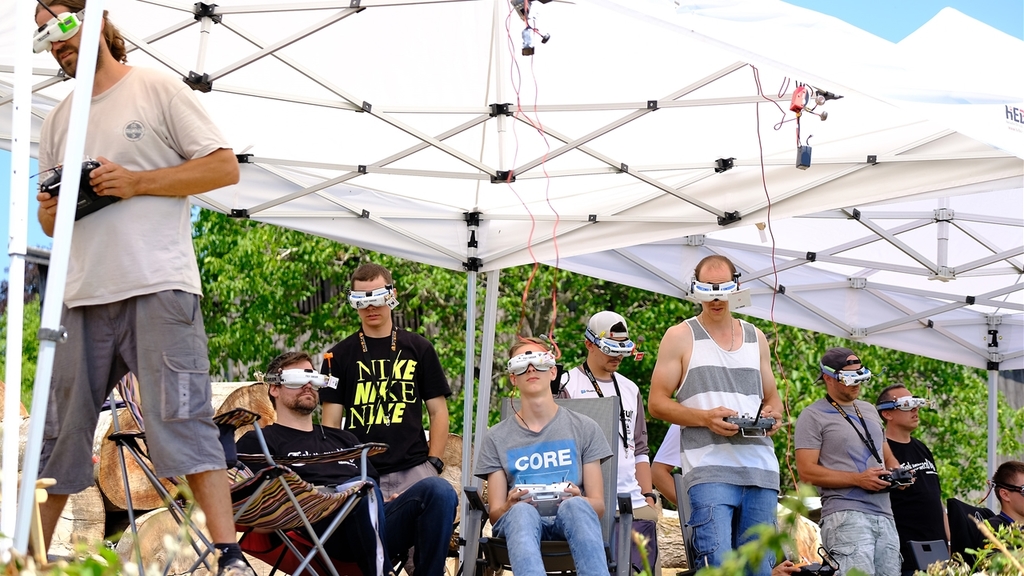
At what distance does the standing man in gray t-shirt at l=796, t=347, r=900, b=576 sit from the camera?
5375 millimetres

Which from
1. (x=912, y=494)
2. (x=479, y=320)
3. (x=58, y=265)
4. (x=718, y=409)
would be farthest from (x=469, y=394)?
(x=479, y=320)

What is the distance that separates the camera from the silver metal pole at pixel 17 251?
6.88ft

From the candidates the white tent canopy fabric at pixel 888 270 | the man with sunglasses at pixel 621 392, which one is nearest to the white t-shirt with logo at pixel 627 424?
the man with sunglasses at pixel 621 392

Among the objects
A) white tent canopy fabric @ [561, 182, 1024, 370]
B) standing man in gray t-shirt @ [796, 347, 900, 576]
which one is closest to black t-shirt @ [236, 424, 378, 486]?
standing man in gray t-shirt @ [796, 347, 900, 576]

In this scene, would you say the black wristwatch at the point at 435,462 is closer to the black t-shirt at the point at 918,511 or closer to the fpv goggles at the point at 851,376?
the fpv goggles at the point at 851,376

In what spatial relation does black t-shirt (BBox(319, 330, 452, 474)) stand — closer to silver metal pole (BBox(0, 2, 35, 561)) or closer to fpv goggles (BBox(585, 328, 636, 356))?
fpv goggles (BBox(585, 328, 636, 356))

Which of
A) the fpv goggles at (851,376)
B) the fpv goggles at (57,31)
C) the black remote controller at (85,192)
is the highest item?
the fpv goggles at (57,31)

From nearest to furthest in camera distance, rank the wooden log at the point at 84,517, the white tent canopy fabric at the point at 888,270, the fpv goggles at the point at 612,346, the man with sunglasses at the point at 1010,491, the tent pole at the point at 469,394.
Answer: the fpv goggles at the point at 612,346, the man with sunglasses at the point at 1010,491, the wooden log at the point at 84,517, the tent pole at the point at 469,394, the white tent canopy fabric at the point at 888,270

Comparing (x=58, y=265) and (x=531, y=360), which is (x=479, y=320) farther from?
(x=58, y=265)

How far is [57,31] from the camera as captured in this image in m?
2.58

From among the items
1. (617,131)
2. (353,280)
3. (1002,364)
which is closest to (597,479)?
(353,280)

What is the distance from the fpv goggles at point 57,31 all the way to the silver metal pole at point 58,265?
165 mm

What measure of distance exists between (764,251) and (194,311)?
17.3ft

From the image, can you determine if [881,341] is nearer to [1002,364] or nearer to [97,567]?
[1002,364]
